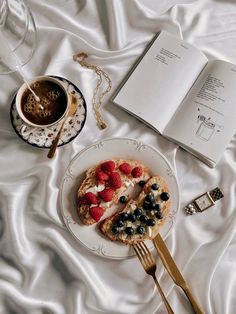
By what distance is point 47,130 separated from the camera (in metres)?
0.95

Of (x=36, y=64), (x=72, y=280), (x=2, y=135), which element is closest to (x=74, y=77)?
(x=36, y=64)

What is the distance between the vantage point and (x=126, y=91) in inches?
39.8

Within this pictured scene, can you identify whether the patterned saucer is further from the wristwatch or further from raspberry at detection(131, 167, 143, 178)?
the wristwatch

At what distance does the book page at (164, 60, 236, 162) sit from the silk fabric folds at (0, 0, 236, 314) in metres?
0.03

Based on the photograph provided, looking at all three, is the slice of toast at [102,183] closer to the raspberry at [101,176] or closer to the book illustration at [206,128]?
the raspberry at [101,176]

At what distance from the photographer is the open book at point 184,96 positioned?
0.99 metres

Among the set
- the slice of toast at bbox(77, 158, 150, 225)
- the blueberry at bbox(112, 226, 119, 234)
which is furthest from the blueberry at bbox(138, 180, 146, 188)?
the blueberry at bbox(112, 226, 119, 234)

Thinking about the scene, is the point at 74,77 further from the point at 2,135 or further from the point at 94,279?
the point at 94,279

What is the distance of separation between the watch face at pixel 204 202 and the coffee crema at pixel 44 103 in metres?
0.35

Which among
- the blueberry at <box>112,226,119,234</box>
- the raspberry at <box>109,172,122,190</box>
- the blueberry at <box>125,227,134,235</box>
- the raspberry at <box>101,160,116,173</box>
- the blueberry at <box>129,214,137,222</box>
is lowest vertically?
the blueberry at <box>112,226,119,234</box>

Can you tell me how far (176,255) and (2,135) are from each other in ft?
1.50

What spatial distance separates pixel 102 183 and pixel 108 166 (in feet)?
0.12

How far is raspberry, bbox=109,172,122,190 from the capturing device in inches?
36.4

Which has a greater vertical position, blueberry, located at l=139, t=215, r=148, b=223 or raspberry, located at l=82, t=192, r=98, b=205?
blueberry, located at l=139, t=215, r=148, b=223
